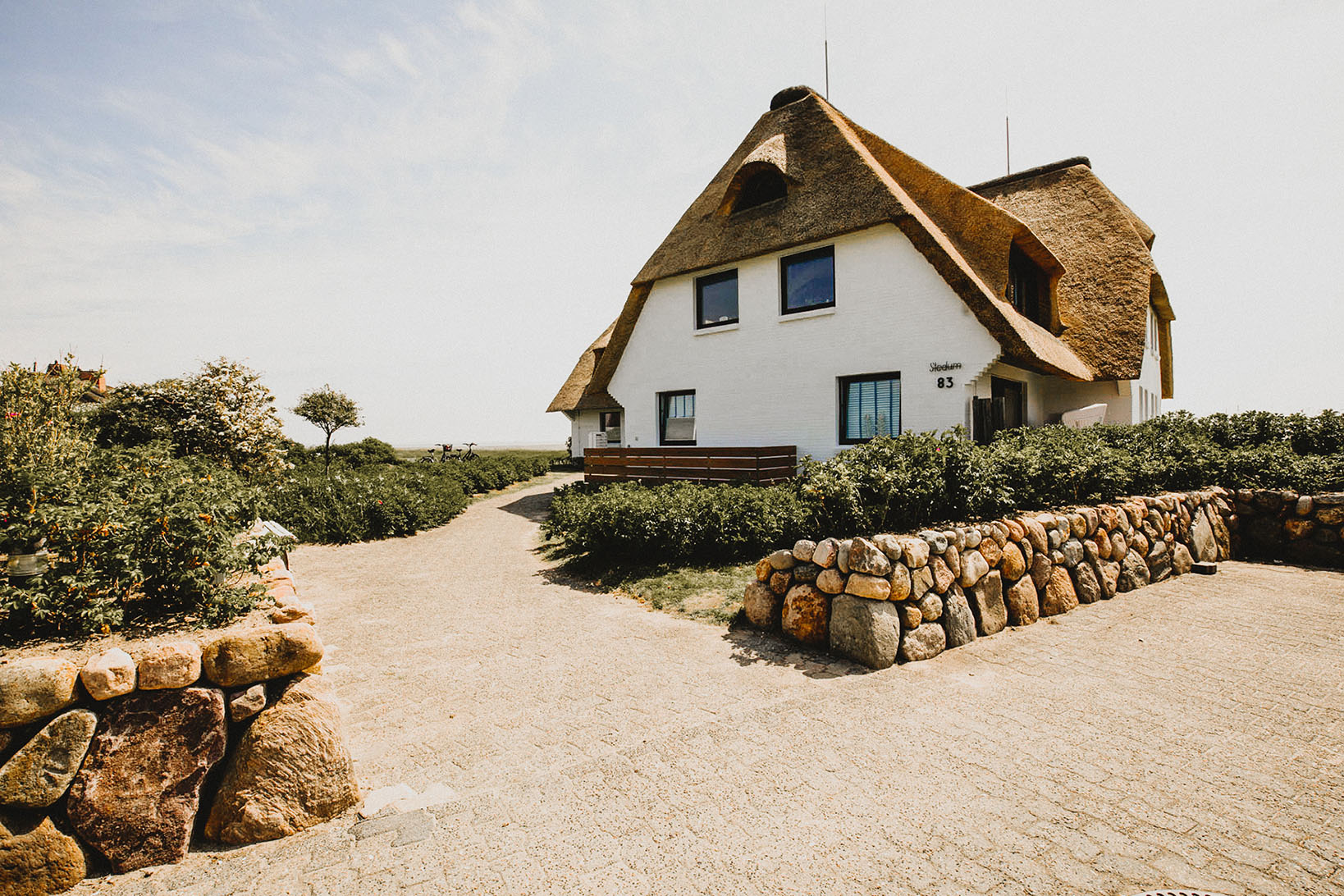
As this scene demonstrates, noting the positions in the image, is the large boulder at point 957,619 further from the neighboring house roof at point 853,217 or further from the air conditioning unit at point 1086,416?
the air conditioning unit at point 1086,416

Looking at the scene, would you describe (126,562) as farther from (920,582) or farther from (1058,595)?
(1058,595)

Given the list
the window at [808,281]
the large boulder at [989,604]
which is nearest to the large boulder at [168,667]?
the large boulder at [989,604]

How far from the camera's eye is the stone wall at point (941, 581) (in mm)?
5223

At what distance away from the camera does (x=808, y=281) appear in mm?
13078

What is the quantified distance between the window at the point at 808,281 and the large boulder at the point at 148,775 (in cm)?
1214

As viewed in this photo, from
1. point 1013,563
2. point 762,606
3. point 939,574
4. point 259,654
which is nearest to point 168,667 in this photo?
point 259,654

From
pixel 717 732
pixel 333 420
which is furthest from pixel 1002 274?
pixel 333 420

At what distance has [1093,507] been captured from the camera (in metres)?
7.69

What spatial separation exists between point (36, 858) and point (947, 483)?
7.22 meters

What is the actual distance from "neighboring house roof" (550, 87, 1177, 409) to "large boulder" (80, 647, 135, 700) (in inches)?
455

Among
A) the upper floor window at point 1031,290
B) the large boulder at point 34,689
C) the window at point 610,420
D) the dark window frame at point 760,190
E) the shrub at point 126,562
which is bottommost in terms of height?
the large boulder at point 34,689

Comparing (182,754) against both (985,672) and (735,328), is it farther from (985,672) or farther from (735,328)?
(735,328)

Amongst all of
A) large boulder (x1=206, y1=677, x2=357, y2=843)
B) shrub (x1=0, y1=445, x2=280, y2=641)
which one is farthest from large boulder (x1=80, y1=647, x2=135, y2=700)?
large boulder (x1=206, y1=677, x2=357, y2=843)

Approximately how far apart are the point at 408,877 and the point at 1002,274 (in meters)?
13.1
